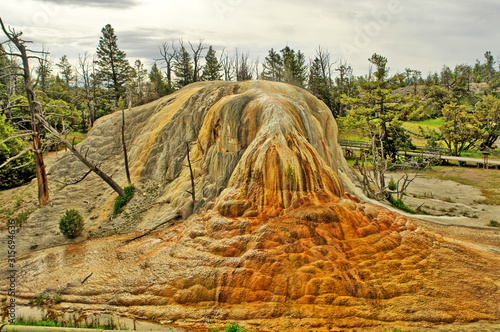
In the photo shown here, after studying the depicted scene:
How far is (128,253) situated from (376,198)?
14.8m

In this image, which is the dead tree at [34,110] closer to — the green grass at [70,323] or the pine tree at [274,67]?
the green grass at [70,323]

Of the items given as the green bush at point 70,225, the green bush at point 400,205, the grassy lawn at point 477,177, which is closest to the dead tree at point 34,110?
the green bush at point 70,225

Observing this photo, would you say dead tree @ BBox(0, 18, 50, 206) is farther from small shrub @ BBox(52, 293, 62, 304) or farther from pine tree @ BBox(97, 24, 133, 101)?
pine tree @ BBox(97, 24, 133, 101)

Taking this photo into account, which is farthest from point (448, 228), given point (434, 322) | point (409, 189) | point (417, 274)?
point (409, 189)

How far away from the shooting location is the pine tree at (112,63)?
4653 centimetres

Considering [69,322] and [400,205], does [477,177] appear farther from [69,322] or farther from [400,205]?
[69,322]

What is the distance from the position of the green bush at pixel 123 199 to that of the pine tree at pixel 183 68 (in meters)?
33.3

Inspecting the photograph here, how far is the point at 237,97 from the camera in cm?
1714

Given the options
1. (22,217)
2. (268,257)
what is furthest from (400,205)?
(22,217)

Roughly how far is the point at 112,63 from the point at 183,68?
9.78 m

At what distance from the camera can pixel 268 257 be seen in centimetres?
1066

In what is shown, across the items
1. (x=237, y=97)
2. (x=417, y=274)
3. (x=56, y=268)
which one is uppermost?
(x=237, y=97)

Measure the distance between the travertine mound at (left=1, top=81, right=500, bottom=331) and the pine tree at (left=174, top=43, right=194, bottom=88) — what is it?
34.3m

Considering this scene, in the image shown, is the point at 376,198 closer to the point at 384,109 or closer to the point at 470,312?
the point at 470,312
